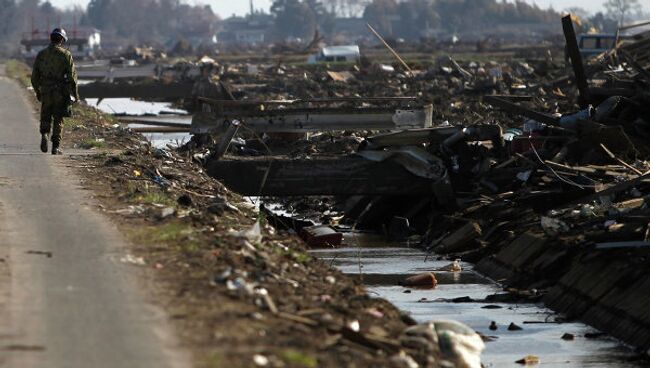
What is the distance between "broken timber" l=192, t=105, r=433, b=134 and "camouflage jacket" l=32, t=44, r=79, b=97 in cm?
574

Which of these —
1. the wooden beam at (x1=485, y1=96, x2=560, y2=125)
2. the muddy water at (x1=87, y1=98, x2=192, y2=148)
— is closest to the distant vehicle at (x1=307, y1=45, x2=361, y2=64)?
the muddy water at (x1=87, y1=98, x2=192, y2=148)

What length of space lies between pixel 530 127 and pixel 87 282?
16290mm

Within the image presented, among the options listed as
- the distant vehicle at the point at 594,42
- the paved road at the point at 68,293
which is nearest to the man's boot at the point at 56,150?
the paved road at the point at 68,293

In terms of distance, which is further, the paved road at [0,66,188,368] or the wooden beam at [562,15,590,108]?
the wooden beam at [562,15,590,108]

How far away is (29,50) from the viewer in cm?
14800

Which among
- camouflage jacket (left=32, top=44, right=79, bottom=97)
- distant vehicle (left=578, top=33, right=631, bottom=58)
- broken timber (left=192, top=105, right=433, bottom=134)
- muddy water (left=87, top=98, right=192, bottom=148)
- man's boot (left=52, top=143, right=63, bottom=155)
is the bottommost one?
muddy water (left=87, top=98, right=192, bottom=148)

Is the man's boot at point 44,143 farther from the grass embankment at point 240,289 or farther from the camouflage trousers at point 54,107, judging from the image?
the grass embankment at point 240,289

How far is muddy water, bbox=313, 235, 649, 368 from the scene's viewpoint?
44.1 ft

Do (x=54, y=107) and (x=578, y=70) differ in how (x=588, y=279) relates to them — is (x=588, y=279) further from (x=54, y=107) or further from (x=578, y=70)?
(x=578, y=70)

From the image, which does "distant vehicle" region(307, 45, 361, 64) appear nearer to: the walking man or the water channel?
the water channel

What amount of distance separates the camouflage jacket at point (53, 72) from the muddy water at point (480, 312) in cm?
406

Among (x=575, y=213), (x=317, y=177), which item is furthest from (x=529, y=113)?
(x=575, y=213)

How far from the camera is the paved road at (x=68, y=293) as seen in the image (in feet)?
→ 26.5

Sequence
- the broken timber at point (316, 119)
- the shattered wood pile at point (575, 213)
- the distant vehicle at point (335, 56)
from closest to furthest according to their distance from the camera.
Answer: the shattered wood pile at point (575, 213)
the broken timber at point (316, 119)
the distant vehicle at point (335, 56)
